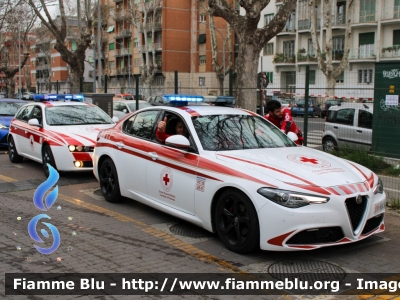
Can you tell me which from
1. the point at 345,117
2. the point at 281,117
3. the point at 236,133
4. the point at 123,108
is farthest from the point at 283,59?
the point at 236,133

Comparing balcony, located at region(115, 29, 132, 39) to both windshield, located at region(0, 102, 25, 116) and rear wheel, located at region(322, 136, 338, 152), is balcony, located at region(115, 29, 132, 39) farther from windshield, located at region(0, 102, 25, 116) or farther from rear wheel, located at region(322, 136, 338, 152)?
rear wheel, located at region(322, 136, 338, 152)

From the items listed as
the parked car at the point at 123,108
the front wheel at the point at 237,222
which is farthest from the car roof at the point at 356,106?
the parked car at the point at 123,108

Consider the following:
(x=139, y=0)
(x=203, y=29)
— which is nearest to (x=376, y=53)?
(x=203, y=29)

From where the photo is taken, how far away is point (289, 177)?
5215 millimetres

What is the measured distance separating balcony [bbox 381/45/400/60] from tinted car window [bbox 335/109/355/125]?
32347 mm

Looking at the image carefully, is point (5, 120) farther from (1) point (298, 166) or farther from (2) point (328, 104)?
(1) point (298, 166)

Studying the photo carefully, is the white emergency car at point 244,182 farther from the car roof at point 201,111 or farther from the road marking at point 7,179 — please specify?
the road marking at point 7,179

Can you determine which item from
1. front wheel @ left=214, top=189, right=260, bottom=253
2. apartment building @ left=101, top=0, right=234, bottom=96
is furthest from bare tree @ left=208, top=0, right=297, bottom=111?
apartment building @ left=101, top=0, right=234, bottom=96

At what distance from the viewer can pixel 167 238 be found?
6086 mm

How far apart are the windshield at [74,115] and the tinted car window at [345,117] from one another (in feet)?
18.9

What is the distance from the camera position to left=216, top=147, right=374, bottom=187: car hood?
524 cm

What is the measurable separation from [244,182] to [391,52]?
41.1 m

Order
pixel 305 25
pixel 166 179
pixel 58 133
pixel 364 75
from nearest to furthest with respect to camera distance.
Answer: pixel 166 179
pixel 58 133
pixel 364 75
pixel 305 25

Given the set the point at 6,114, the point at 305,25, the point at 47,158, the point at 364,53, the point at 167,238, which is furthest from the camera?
the point at 305,25
